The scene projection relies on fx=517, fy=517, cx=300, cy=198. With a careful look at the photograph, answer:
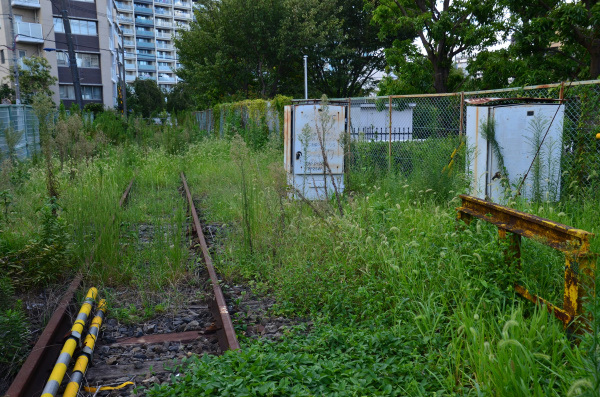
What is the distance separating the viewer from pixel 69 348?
4.09 metres

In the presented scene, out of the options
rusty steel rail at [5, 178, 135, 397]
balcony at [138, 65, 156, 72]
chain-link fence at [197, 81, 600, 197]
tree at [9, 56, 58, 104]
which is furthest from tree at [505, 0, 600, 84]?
balcony at [138, 65, 156, 72]

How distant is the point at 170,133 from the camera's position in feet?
64.4

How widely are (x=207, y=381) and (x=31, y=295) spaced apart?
3182mm

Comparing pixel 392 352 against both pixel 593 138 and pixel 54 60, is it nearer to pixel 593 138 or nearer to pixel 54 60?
pixel 593 138

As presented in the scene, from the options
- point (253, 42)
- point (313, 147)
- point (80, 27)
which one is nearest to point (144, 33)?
point (80, 27)

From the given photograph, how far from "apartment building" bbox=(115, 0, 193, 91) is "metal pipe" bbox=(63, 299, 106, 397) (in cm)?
11095

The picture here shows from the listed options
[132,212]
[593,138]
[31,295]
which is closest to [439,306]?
[31,295]

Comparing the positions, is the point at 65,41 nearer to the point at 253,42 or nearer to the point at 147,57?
the point at 253,42

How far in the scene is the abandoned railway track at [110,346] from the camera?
378 centimetres

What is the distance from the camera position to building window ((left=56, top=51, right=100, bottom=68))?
63.1 metres

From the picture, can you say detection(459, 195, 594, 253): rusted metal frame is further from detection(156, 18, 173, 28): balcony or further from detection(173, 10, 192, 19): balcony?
detection(173, 10, 192, 19): balcony

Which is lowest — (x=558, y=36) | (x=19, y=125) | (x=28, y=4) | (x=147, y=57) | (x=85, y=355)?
(x=85, y=355)

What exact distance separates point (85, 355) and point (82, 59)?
68184mm

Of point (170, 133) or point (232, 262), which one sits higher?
point (170, 133)
